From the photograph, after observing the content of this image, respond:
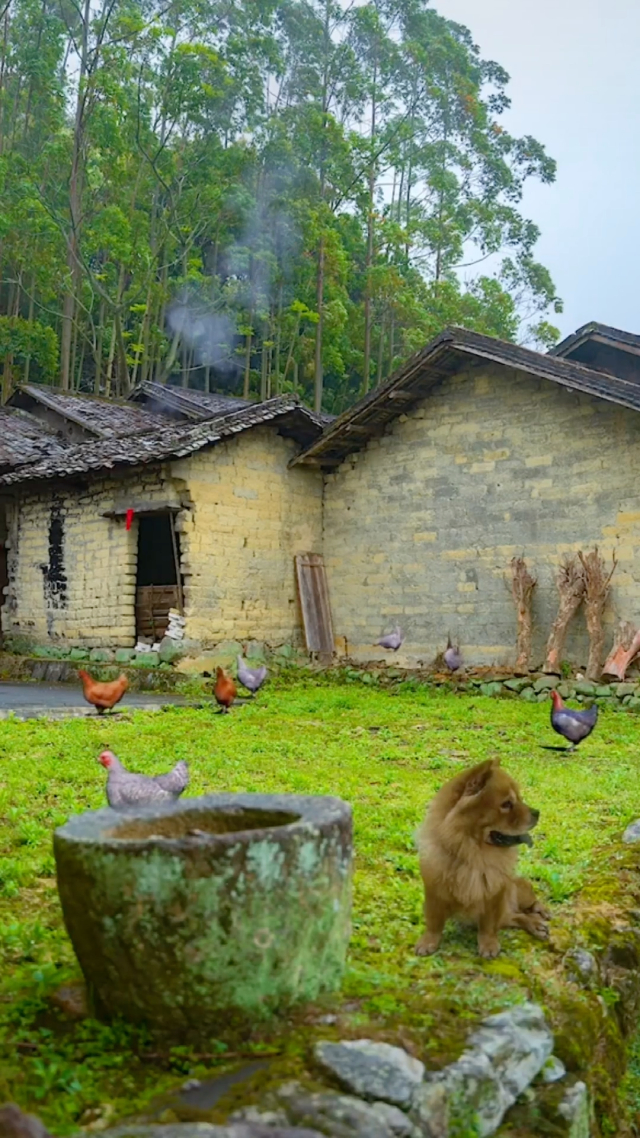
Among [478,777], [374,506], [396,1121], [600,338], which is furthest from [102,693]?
[600,338]

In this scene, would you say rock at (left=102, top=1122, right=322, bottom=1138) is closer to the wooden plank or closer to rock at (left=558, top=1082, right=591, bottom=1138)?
rock at (left=558, top=1082, right=591, bottom=1138)

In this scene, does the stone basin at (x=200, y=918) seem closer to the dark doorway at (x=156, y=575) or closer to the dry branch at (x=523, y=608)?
the dry branch at (x=523, y=608)

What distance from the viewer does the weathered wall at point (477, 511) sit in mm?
13523

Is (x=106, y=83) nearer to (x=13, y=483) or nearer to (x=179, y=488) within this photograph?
(x=13, y=483)

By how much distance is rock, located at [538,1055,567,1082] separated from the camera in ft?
10.1

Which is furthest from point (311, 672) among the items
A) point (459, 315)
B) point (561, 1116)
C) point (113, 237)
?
point (459, 315)

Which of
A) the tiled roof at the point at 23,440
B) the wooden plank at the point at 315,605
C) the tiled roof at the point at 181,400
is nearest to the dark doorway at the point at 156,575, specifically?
the wooden plank at the point at 315,605

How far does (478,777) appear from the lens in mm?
3480

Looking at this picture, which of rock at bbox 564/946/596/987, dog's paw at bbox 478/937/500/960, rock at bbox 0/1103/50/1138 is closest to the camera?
rock at bbox 0/1103/50/1138

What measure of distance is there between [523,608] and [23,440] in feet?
36.8

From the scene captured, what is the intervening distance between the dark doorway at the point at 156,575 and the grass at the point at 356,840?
3.54 metres

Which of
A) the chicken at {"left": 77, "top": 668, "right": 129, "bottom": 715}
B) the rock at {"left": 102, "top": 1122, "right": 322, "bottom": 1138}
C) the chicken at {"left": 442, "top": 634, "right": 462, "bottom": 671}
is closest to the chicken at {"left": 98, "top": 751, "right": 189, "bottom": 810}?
the rock at {"left": 102, "top": 1122, "right": 322, "bottom": 1138}

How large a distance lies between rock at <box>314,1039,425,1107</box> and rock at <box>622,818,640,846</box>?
3111 millimetres

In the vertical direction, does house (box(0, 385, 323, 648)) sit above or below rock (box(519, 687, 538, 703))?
above
